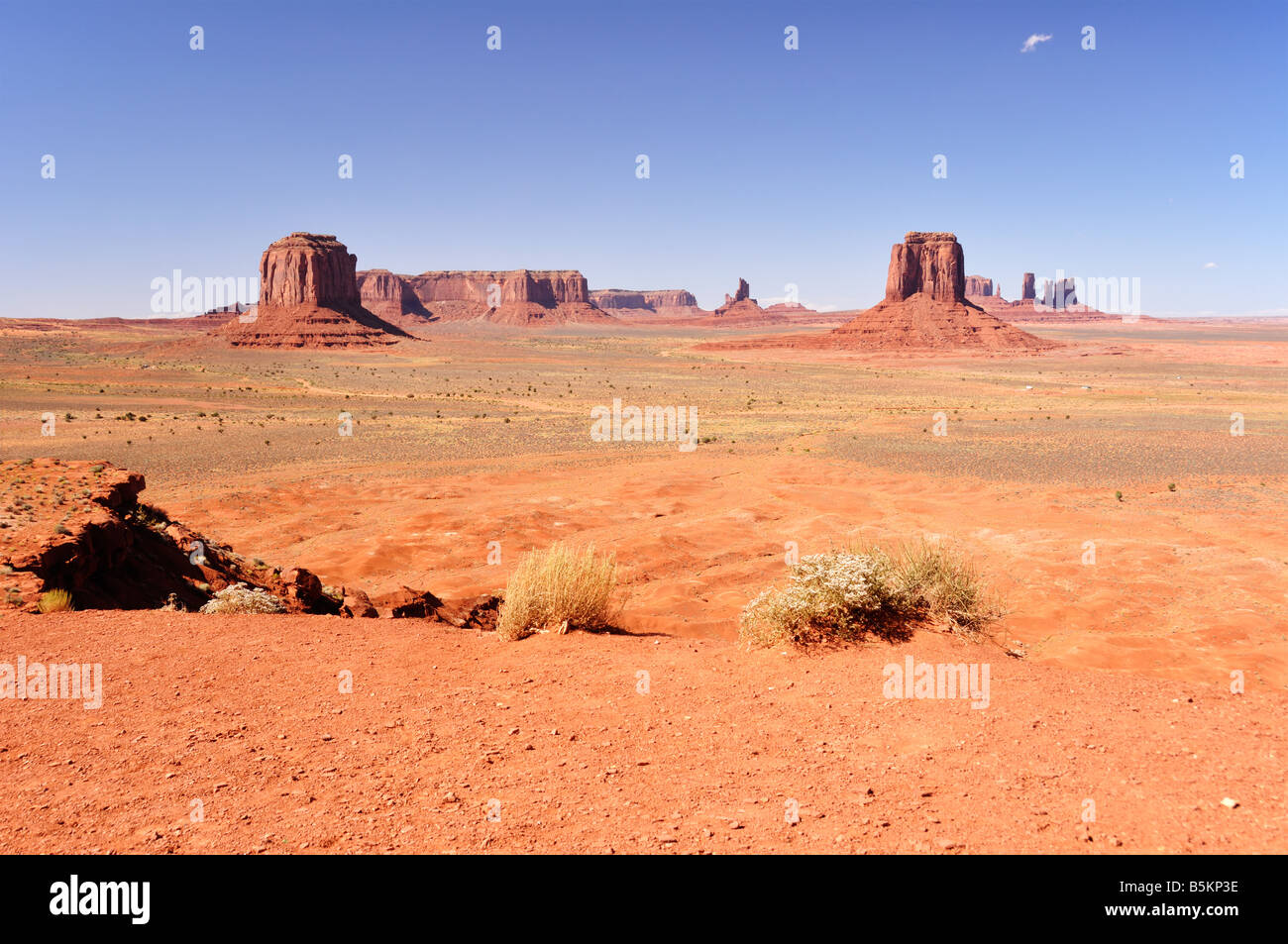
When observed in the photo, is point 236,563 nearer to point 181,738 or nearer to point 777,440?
point 181,738

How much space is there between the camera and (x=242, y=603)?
351 inches

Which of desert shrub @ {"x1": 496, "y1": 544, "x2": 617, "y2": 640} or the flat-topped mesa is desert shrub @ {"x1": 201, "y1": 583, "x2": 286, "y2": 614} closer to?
desert shrub @ {"x1": 496, "y1": 544, "x2": 617, "y2": 640}

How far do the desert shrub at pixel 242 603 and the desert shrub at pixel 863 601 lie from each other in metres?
5.68

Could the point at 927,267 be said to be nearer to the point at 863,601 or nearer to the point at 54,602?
the point at 863,601

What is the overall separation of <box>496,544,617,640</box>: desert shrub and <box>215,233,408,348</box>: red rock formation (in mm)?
106180

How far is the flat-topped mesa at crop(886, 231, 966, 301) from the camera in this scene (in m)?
119

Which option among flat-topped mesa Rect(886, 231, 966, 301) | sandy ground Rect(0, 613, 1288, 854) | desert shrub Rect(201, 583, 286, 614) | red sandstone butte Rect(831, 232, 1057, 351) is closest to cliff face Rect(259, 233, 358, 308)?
red sandstone butte Rect(831, 232, 1057, 351)

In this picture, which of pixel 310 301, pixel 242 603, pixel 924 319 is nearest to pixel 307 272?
pixel 310 301

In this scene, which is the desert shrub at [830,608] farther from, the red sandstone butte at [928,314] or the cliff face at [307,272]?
the cliff face at [307,272]

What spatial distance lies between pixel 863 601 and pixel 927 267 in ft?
413

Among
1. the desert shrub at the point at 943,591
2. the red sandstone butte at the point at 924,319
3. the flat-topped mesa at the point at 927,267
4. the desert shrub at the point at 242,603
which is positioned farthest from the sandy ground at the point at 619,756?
the flat-topped mesa at the point at 927,267

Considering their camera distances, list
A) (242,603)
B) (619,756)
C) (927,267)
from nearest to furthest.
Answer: (619,756) → (242,603) → (927,267)

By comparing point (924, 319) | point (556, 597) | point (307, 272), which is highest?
point (307, 272)

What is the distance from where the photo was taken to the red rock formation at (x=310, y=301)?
109 meters
